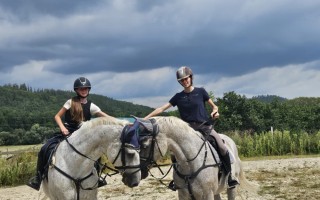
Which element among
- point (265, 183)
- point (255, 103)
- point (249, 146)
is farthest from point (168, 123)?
point (255, 103)

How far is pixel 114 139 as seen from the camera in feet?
16.7

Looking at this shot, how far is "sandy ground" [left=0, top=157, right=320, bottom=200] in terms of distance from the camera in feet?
35.5

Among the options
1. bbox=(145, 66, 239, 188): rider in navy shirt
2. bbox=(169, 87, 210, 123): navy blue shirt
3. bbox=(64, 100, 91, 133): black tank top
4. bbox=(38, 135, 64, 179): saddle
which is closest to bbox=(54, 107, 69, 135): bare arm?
bbox=(64, 100, 91, 133): black tank top

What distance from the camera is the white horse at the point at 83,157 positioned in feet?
17.0

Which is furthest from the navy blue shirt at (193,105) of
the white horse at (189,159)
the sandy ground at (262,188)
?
the sandy ground at (262,188)

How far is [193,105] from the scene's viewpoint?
641 cm

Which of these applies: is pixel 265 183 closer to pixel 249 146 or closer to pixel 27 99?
pixel 249 146

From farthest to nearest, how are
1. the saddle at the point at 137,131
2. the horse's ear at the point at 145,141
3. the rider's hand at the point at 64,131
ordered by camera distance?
the rider's hand at the point at 64,131 < the horse's ear at the point at 145,141 < the saddle at the point at 137,131

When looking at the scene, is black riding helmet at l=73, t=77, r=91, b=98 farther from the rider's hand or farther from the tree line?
the tree line

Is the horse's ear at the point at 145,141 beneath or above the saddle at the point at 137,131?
beneath

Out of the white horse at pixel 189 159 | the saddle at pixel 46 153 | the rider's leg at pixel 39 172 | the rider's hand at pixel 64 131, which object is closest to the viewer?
the white horse at pixel 189 159

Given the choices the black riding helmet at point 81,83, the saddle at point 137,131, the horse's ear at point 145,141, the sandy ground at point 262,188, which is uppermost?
the black riding helmet at point 81,83

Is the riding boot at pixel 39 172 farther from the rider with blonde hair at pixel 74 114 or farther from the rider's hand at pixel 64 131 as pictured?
the rider's hand at pixel 64 131

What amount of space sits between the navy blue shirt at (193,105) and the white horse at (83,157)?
153 cm
